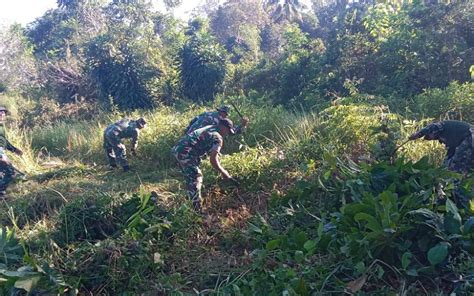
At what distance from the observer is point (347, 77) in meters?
10.8

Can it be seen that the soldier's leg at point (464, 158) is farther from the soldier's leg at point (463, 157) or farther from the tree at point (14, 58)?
the tree at point (14, 58)

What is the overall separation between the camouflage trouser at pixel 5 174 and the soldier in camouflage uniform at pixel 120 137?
1668mm

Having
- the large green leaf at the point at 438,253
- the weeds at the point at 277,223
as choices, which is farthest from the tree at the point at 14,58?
the large green leaf at the point at 438,253

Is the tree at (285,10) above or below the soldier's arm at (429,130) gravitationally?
below

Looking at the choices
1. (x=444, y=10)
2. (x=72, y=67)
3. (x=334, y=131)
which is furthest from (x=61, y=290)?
(x=72, y=67)

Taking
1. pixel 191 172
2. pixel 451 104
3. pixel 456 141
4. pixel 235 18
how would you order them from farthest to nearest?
pixel 235 18, pixel 451 104, pixel 191 172, pixel 456 141

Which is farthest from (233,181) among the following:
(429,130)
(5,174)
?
(5,174)

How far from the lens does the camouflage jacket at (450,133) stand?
514 centimetres

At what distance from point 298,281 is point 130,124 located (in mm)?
5710

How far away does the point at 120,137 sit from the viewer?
8.32 meters

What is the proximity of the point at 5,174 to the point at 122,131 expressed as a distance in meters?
2.01

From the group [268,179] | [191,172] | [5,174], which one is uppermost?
[5,174]

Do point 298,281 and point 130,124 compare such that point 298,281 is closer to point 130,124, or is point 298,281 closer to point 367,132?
point 367,132

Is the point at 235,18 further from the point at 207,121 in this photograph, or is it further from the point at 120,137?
the point at 207,121
